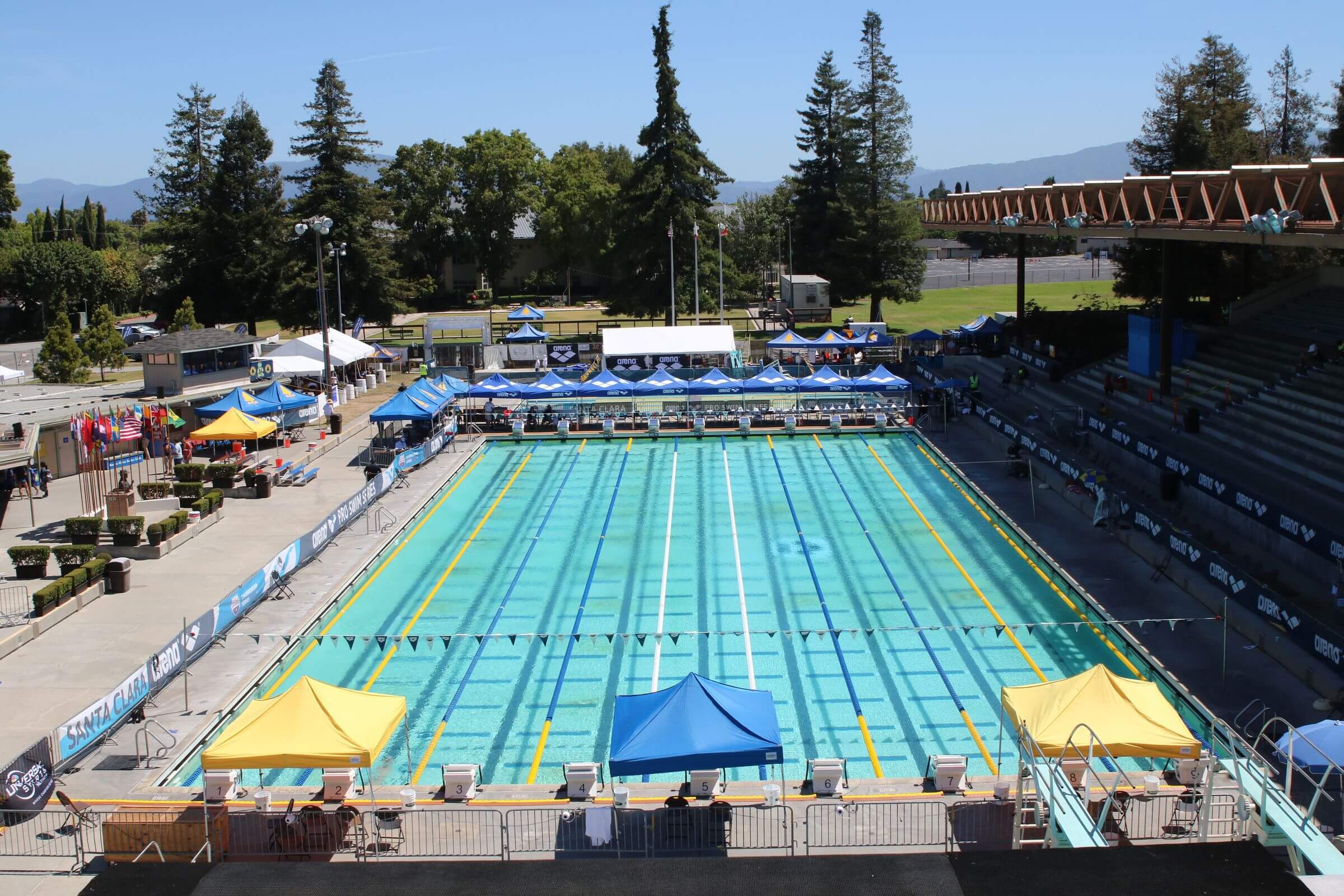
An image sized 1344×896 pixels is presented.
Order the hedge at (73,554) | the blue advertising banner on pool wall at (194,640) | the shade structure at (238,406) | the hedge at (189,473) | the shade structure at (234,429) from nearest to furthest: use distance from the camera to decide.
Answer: the blue advertising banner on pool wall at (194,640), the hedge at (73,554), the hedge at (189,473), the shade structure at (234,429), the shade structure at (238,406)

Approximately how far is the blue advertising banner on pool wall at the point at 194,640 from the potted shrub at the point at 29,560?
405 cm

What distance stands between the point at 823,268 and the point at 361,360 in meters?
28.8

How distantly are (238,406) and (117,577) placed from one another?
A: 14129 millimetres

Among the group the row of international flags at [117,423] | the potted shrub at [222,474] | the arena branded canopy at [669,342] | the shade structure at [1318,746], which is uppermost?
the arena branded canopy at [669,342]

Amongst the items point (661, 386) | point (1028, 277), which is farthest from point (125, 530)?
point (1028, 277)

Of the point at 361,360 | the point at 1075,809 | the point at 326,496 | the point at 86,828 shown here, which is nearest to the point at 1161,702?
the point at 1075,809

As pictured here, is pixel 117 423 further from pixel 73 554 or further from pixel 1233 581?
pixel 1233 581

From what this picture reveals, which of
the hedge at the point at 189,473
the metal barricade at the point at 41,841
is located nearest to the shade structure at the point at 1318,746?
the metal barricade at the point at 41,841

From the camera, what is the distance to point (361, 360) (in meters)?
54.4

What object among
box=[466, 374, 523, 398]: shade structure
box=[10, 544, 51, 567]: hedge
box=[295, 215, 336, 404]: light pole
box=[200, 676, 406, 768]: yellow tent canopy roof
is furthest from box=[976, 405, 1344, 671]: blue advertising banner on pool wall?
box=[295, 215, 336, 404]: light pole

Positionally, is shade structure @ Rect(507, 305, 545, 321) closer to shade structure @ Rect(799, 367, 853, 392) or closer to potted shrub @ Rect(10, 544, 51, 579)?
shade structure @ Rect(799, 367, 853, 392)

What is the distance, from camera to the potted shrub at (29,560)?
2344 cm

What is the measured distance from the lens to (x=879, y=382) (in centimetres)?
3934

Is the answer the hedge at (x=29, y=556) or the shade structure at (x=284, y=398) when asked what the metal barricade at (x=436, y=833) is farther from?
the shade structure at (x=284, y=398)
